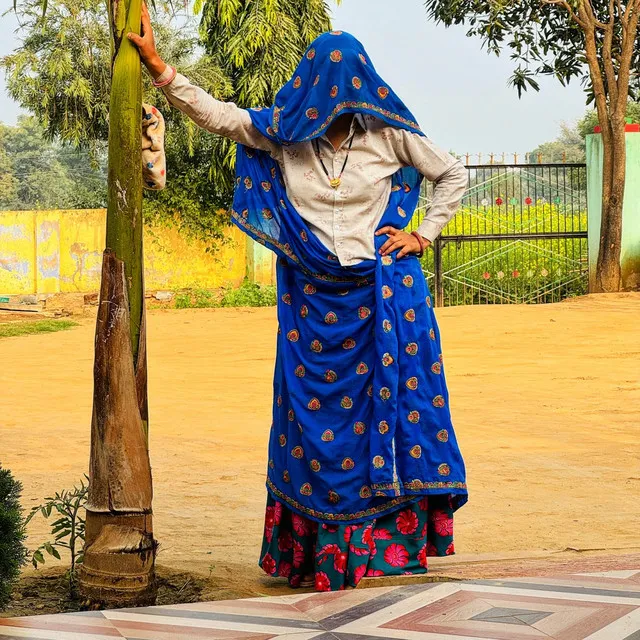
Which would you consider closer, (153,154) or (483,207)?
(153,154)

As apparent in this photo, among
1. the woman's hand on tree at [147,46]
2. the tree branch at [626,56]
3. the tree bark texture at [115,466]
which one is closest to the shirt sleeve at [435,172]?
the woman's hand on tree at [147,46]

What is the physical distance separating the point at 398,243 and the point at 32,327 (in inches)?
463

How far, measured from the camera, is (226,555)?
153 inches

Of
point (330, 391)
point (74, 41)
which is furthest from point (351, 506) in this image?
point (74, 41)

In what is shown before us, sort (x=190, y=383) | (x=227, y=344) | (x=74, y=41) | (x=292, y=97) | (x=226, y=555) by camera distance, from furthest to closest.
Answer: (x=74, y=41), (x=227, y=344), (x=190, y=383), (x=226, y=555), (x=292, y=97)

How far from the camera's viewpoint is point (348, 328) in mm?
3377

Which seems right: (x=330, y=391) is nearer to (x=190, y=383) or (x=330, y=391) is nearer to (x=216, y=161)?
(x=190, y=383)

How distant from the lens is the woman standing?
3330mm

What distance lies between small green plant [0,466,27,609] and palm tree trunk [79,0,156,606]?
421 mm

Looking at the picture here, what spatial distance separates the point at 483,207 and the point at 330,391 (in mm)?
13702

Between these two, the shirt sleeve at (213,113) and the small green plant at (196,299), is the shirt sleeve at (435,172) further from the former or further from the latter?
the small green plant at (196,299)

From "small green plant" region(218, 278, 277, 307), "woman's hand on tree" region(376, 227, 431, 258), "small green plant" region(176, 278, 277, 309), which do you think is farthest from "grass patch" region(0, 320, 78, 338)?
"woman's hand on tree" region(376, 227, 431, 258)

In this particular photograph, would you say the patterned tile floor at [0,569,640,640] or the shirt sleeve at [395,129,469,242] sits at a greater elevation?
the shirt sleeve at [395,129,469,242]

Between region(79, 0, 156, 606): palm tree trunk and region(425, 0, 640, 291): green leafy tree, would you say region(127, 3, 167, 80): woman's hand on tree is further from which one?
region(425, 0, 640, 291): green leafy tree
